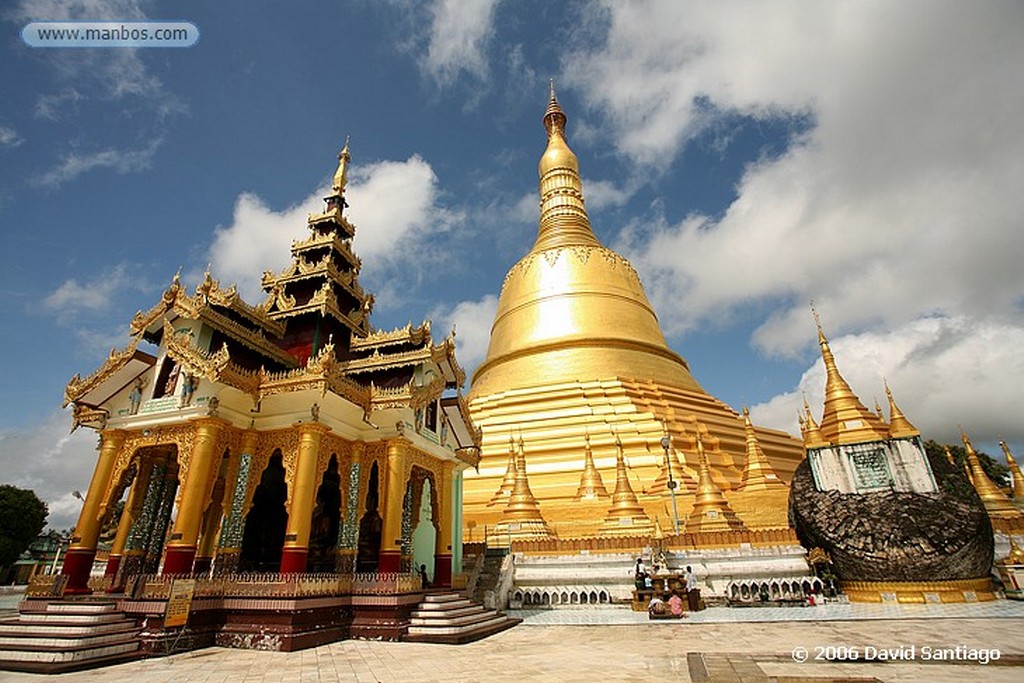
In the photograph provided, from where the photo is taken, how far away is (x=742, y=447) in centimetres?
2183

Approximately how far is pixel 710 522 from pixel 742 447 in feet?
26.2

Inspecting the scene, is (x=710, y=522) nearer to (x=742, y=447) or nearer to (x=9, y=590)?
(x=742, y=447)

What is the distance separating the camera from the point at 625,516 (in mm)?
15742

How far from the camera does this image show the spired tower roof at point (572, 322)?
25.3 meters

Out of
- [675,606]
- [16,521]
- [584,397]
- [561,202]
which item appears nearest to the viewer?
[675,606]

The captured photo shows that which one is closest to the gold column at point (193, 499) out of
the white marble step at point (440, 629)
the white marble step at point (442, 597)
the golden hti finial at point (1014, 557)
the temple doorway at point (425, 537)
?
the white marble step at point (440, 629)

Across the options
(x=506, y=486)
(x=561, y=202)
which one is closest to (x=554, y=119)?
(x=561, y=202)

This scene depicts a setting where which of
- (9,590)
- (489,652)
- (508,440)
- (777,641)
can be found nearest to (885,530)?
(777,641)

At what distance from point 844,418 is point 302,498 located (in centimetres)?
1483

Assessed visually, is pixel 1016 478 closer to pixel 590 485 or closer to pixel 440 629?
pixel 590 485

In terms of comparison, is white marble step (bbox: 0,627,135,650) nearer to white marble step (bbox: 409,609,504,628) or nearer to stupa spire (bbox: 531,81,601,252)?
white marble step (bbox: 409,609,504,628)

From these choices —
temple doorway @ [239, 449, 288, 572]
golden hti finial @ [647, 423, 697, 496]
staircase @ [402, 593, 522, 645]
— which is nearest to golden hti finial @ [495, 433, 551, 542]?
golden hti finial @ [647, 423, 697, 496]

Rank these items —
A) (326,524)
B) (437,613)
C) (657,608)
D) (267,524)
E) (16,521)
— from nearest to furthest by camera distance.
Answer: (437,613)
(657,608)
(267,524)
(326,524)
(16,521)

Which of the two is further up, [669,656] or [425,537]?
[425,537]
